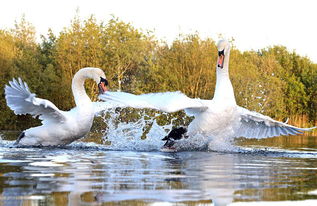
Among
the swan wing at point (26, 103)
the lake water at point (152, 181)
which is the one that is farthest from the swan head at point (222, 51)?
the swan wing at point (26, 103)

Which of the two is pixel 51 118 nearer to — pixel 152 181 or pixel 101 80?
pixel 101 80

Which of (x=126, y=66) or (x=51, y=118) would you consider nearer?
(x=51, y=118)

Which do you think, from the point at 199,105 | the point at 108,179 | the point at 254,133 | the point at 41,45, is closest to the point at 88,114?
the point at 199,105

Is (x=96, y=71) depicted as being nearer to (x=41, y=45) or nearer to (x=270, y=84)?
(x=270, y=84)

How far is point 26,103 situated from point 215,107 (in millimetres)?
4143

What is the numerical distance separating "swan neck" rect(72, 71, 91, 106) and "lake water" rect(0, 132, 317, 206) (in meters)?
3.02

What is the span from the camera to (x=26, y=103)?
13742mm

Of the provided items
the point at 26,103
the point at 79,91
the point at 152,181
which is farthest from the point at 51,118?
the point at 152,181

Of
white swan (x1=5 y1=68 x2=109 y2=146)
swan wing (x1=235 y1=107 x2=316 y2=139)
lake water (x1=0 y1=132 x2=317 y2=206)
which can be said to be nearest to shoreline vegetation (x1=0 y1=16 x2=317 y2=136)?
swan wing (x1=235 y1=107 x2=316 y2=139)

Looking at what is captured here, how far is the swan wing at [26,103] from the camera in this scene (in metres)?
Answer: 13.3

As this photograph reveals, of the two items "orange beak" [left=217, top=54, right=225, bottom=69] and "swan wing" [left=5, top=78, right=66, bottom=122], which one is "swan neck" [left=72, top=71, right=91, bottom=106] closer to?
"swan wing" [left=5, top=78, right=66, bottom=122]

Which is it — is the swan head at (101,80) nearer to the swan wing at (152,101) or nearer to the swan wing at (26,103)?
the swan wing at (26,103)

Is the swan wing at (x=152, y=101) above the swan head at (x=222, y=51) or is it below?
below

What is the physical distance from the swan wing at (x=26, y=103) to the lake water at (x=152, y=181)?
221 centimetres
